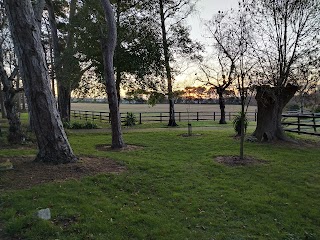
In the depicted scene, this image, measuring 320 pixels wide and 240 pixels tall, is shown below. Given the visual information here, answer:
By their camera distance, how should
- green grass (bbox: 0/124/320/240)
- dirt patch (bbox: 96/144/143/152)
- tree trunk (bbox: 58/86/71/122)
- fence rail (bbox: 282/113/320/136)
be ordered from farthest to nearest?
tree trunk (bbox: 58/86/71/122) < fence rail (bbox: 282/113/320/136) < dirt patch (bbox: 96/144/143/152) < green grass (bbox: 0/124/320/240)

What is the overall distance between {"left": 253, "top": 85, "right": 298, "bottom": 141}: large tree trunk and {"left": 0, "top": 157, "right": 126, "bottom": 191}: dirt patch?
6747 mm

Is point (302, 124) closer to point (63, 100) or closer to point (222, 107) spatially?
point (222, 107)

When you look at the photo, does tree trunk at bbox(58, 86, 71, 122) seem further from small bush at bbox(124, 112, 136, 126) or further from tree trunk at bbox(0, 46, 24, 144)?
tree trunk at bbox(0, 46, 24, 144)

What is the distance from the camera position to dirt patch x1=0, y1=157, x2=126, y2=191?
5137 millimetres

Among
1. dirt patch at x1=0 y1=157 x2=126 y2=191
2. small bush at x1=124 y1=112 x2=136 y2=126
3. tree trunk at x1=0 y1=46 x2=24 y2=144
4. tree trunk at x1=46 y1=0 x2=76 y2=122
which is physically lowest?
dirt patch at x1=0 y1=157 x2=126 y2=191

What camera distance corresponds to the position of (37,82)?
19.9 feet

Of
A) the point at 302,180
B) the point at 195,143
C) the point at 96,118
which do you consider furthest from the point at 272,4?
the point at 96,118

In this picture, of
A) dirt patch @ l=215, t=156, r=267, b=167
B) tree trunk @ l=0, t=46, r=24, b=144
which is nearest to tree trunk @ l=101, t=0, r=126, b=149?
tree trunk @ l=0, t=46, r=24, b=144

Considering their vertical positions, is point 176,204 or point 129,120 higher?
point 129,120

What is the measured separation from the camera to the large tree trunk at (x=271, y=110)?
1086cm

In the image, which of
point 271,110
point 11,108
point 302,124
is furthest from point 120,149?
point 302,124

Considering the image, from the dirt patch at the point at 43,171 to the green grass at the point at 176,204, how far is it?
1.07ft

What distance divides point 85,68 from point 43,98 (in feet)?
41.3

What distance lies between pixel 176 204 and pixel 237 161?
352 centimetres
